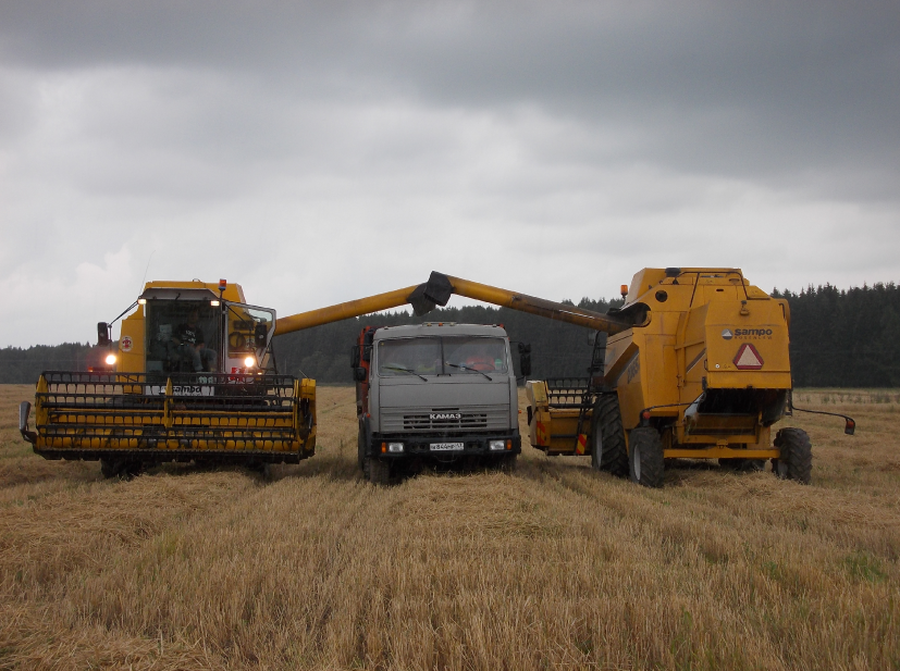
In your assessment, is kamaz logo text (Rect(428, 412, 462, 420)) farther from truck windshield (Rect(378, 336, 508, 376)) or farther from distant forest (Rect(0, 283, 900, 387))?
distant forest (Rect(0, 283, 900, 387))

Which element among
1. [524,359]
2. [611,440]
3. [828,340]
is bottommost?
[611,440]

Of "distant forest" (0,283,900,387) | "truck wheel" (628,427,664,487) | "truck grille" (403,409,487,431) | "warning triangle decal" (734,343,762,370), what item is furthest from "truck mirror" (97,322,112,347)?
"distant forest" (0,283,900,387)

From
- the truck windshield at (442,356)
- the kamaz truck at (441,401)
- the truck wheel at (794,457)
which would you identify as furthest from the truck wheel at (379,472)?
the truck wheel at (794,457)

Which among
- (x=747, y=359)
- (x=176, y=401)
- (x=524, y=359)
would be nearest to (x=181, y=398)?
(x=176, y=401)

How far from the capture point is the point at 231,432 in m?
11.1

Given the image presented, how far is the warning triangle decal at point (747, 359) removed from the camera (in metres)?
10.4

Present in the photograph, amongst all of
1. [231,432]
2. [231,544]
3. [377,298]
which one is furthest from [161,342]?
[231,544]

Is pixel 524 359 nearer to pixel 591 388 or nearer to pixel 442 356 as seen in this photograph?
pixel 442 356

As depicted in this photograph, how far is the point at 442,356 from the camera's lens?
11500 millimetres

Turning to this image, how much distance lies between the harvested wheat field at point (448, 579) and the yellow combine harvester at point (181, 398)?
143 centimetres

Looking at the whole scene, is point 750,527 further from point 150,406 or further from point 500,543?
point 150,406

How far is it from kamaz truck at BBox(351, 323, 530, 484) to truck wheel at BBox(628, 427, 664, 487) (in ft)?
5.57

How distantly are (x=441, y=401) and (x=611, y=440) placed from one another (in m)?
3.30

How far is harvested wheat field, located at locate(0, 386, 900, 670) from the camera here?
12.8 feet
